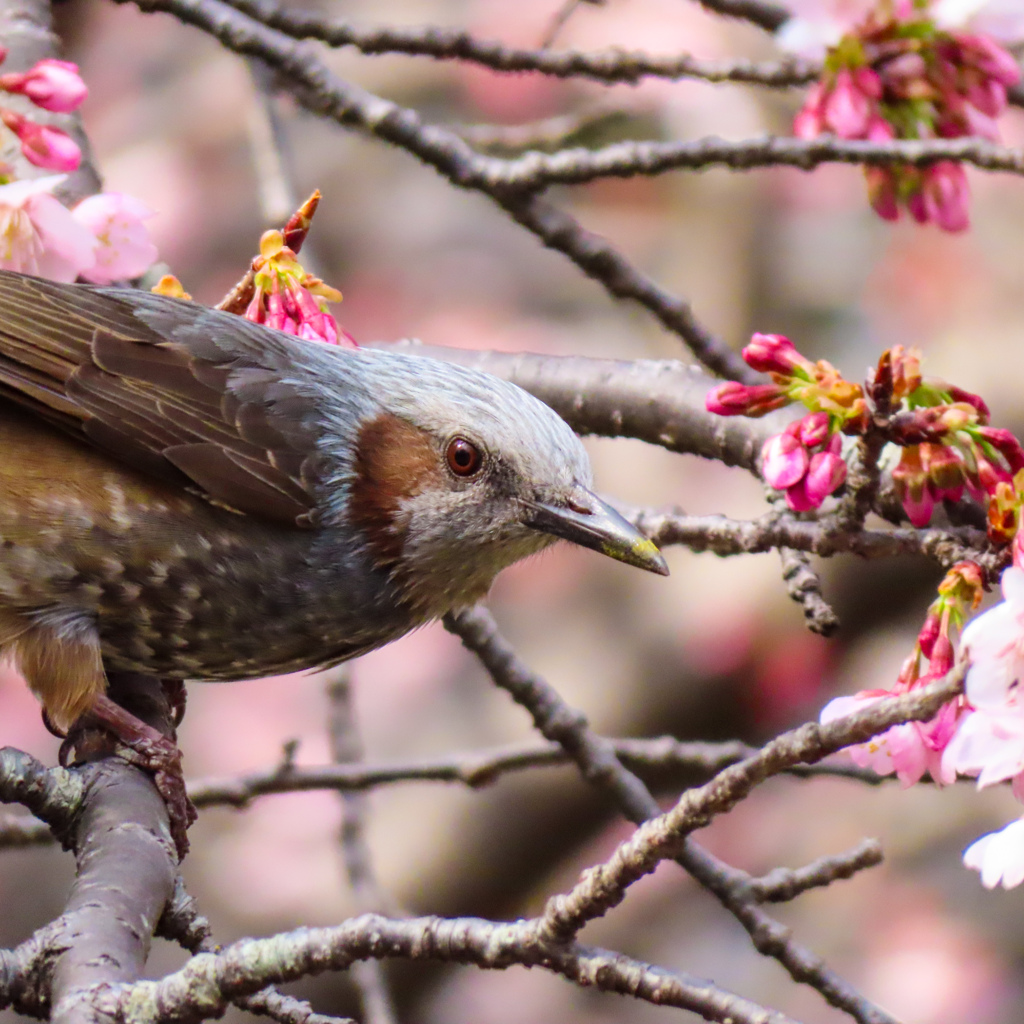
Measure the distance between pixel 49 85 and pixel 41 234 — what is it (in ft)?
0.97

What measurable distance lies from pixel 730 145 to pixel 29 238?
1.45 m

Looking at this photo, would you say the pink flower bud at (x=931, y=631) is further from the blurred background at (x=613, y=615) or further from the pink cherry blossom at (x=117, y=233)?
the blurred background at (x=613, y=615)

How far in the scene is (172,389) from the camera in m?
2.81

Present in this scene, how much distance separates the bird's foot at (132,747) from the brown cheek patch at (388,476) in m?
0.55

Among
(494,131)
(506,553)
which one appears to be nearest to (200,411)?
(506,553)

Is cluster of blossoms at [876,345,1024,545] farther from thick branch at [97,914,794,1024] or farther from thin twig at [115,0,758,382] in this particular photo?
thin twig at [115,0,758,382]

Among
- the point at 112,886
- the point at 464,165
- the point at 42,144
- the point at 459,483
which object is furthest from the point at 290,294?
the point at 112,886

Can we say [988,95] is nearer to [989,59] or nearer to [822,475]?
[989,59]

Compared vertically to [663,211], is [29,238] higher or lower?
lower

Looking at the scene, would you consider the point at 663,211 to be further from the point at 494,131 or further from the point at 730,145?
the point at 730,145

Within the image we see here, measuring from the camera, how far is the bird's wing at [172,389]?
2.74m

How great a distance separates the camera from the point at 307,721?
7.44 m

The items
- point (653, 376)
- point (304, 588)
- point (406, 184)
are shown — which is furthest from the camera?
point (406, 184)

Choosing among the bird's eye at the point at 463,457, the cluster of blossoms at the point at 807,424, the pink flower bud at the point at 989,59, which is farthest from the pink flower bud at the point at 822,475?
the pink flower bud at the point at 989,59
